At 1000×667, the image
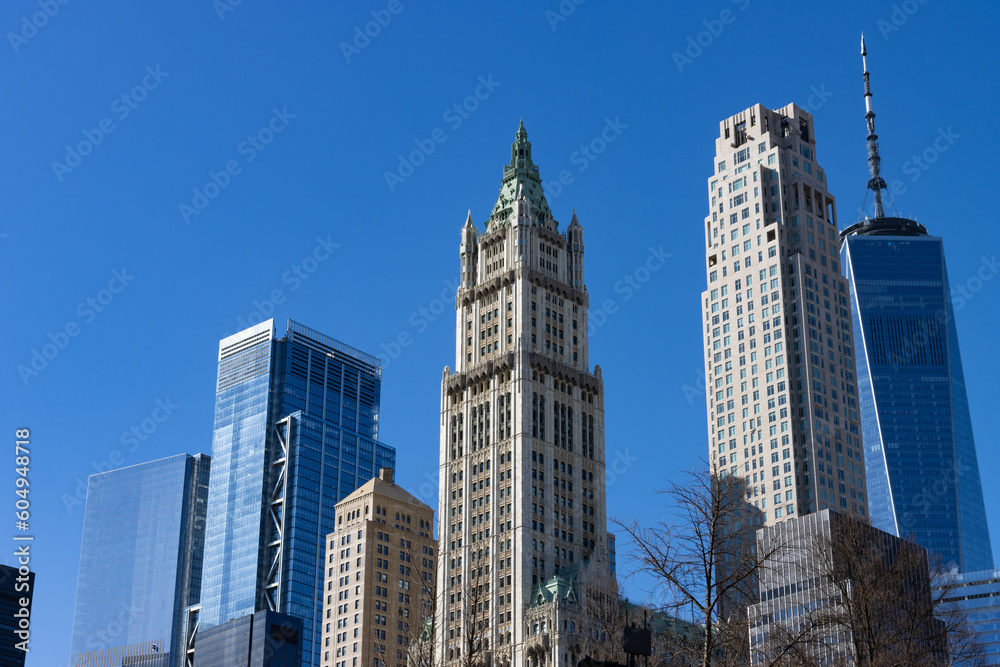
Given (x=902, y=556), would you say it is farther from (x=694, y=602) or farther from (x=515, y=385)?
(x=515, y=385)

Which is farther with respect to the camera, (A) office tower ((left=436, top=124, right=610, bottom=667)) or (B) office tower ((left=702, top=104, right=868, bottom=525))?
(B) office tower ((left=702, top=104, right=868, bottom=525))

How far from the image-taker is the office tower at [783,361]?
178m

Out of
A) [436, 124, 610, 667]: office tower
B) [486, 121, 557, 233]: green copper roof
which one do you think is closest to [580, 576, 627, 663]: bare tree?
[436, 124, 610, 667]: office tower

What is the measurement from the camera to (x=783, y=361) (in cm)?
18462

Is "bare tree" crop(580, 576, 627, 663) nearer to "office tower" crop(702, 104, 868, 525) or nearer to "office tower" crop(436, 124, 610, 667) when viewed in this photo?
"office tower" crop(436, 124, 610, 667)

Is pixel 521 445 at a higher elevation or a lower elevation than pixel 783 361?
lower

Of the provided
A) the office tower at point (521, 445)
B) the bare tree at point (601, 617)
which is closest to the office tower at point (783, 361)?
the office tower at point (521, 445)

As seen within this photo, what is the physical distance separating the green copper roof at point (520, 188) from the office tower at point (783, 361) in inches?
1180

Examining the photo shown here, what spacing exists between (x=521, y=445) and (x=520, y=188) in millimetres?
43464

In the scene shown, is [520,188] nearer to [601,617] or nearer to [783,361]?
[783,361]

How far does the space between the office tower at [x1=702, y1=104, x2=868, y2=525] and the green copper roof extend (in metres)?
30.0

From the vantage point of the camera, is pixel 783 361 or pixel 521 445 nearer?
pixel 521 445

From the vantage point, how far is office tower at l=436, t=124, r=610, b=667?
15475cm

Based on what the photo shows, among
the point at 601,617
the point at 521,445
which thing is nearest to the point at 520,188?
the point at 521,445
